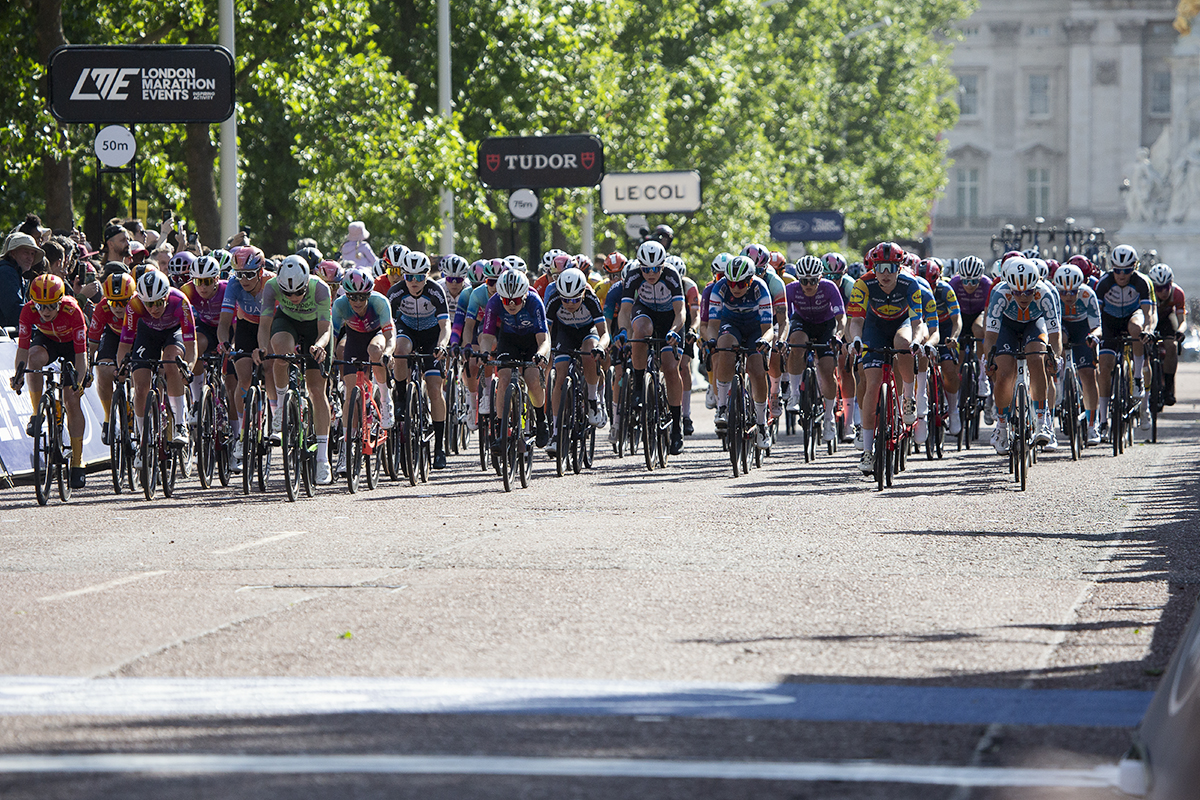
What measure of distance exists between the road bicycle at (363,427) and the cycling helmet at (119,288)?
168 centimetres

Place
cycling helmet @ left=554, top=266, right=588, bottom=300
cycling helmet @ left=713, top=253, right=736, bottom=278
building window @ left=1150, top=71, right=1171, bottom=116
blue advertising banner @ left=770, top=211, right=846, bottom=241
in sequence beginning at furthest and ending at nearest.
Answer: building window @ left=1150, top=71, right=1171, bottom=116, blue advertising banner @ left=770, top=211, right=846, bottom=241, cycling helmet @ left=713, top=253, right=736, bottom=278, cycling helmet @ left=554, top=266, right=588, bottom=300

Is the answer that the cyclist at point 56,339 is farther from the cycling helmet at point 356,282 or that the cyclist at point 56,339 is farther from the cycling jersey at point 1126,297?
the cycling jersey at point 1126,297

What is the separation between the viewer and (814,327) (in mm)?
19281

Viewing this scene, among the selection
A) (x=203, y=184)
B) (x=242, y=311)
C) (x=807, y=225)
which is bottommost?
(x=242, y=311)

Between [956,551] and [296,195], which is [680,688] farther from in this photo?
[296,195]

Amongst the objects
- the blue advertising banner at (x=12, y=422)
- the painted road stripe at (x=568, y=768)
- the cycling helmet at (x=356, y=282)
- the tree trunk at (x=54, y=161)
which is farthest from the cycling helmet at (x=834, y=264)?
the painted road stripe at (x=568, y=768)

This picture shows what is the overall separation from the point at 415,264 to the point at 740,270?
2766 mm

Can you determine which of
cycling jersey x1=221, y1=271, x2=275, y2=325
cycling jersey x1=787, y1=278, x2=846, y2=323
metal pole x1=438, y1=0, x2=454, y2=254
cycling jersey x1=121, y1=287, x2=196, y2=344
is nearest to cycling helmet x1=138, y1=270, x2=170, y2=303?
cycling jersey x1=121, y1=287, x2=196, y2=344

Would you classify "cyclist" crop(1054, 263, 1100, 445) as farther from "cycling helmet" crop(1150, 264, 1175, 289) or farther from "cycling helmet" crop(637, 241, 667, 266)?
"cycling helmet" crop(637, 241, 667, 266)

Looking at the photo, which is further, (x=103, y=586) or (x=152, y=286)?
(x=152, y=286)

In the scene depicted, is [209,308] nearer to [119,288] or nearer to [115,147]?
[119,288]

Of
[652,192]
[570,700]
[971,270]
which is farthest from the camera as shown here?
[652,192]

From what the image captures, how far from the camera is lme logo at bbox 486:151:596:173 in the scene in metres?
24.6

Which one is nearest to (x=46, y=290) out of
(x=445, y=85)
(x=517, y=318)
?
(x=517, y=318)
